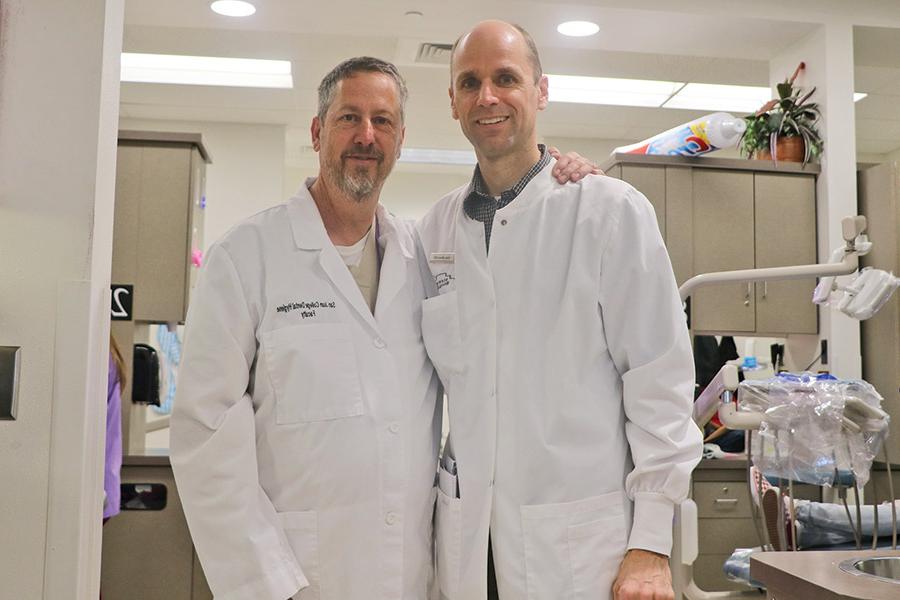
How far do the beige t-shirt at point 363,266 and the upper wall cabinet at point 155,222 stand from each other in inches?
82.0

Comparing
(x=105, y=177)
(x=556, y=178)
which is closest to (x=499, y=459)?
(x=556, y=178)

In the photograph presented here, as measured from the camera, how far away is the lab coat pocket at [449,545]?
168 cm

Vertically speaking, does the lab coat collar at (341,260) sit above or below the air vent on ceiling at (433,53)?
below

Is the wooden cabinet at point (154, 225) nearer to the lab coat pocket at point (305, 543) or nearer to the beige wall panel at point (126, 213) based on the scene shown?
the beige wall panel at point (126, 213)

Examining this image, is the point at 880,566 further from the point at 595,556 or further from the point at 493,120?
the point at 493,120

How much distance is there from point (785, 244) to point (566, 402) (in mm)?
3087

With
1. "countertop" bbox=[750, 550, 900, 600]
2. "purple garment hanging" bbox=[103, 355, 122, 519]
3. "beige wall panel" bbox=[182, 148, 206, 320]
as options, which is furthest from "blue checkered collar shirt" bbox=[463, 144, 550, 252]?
"beige wall panel" bbox=[182, 148, 206, 320]

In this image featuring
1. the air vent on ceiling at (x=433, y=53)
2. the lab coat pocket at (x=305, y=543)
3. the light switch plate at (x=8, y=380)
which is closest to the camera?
the lab coat pocket at (x=305, y=543)

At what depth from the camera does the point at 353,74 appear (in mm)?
1902

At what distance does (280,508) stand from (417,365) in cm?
39

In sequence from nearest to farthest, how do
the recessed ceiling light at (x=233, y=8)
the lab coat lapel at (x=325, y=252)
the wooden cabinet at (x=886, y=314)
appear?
the lab coat lapel at (x=325, y=252) → the wooden cabinet at (x=886, y=314) → the recessed ceiling light at (x=233, y=8)

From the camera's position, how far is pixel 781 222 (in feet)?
14.2

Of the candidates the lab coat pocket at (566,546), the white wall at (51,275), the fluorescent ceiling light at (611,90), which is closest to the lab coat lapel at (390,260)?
the lab coat pocket at (566,546)

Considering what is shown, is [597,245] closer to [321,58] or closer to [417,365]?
[417,365]
